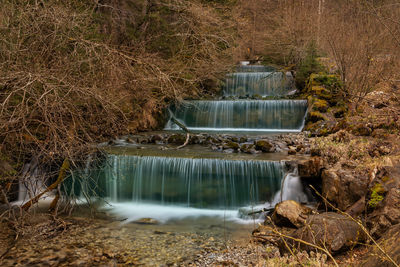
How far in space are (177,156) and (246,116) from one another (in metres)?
6.12

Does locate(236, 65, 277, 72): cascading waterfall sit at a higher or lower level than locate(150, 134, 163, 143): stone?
higher

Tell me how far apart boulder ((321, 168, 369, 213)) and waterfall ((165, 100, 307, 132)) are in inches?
276

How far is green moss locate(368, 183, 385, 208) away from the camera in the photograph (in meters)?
5.57

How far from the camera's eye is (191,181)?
8773 millimetres

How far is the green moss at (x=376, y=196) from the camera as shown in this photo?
18.3 ft

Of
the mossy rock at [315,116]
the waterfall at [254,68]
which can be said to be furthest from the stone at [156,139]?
the waterfall at [254,68]

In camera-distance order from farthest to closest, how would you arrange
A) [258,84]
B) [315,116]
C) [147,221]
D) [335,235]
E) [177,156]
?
[258,84]
[315,116]
[177,156]
[147,221]
[335,235]

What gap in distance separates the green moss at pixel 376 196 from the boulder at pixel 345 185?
0.61m

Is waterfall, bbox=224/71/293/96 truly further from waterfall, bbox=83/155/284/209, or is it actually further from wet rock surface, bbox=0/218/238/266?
wet rock surface, bbox=0/218/238/266

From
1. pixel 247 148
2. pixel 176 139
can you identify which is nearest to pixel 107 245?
pixel 247 148

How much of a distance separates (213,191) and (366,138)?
12.4ft

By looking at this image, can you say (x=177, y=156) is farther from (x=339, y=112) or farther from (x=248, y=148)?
(x=339, y=112)

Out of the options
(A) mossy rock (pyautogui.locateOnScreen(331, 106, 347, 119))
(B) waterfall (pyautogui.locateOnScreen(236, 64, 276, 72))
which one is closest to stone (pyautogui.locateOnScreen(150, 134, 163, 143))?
(A) mossy rock (pyautogui.locateOnScreen(331, 106, 347, 119))

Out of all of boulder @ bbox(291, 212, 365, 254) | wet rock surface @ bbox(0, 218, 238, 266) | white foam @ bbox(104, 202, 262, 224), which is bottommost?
white foam @ bbox(104, 202, 262, 224)
